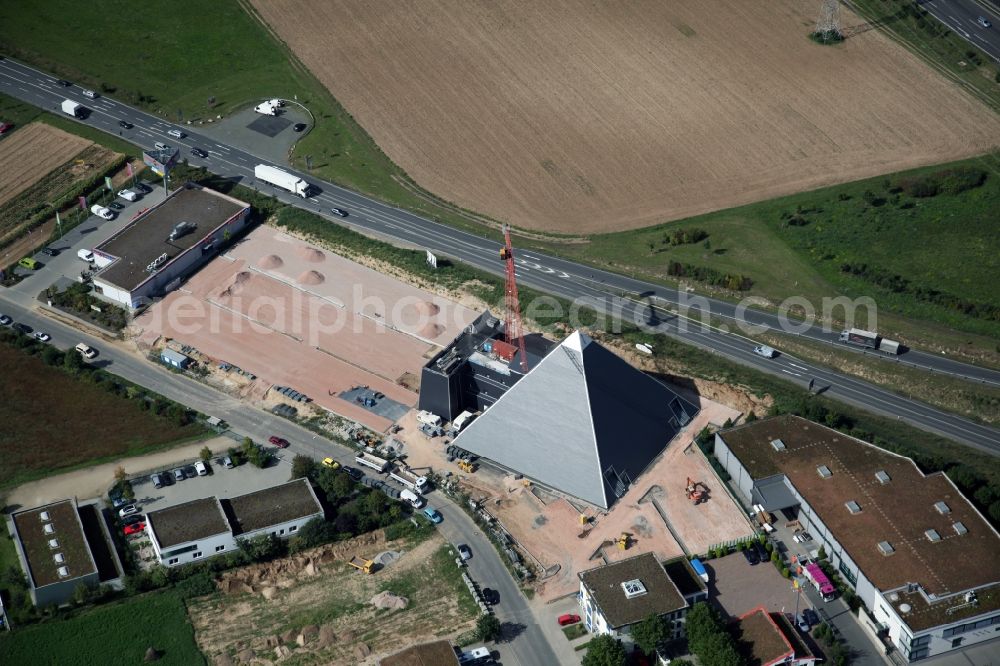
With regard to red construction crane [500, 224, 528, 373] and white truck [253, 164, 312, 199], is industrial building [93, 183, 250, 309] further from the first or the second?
red construction crane [500, 224, 528, 373]

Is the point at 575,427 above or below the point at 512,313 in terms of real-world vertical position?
below

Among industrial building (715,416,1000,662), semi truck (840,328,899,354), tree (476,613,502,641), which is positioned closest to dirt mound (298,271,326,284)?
industrial building (715,416,1000,662)

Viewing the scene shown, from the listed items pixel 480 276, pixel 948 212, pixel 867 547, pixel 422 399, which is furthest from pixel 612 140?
pixel 867 547

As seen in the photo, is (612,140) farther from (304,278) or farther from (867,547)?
(867,547)

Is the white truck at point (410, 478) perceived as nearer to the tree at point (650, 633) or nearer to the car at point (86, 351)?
the tree at point (650, 633)

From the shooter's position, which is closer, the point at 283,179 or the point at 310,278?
the point at 310,278

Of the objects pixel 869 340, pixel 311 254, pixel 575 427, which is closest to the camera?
pixel 575 427

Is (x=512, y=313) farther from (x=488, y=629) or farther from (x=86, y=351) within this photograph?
(x=86, y=351)

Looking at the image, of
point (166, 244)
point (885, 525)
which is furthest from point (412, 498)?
point (166, 244)
